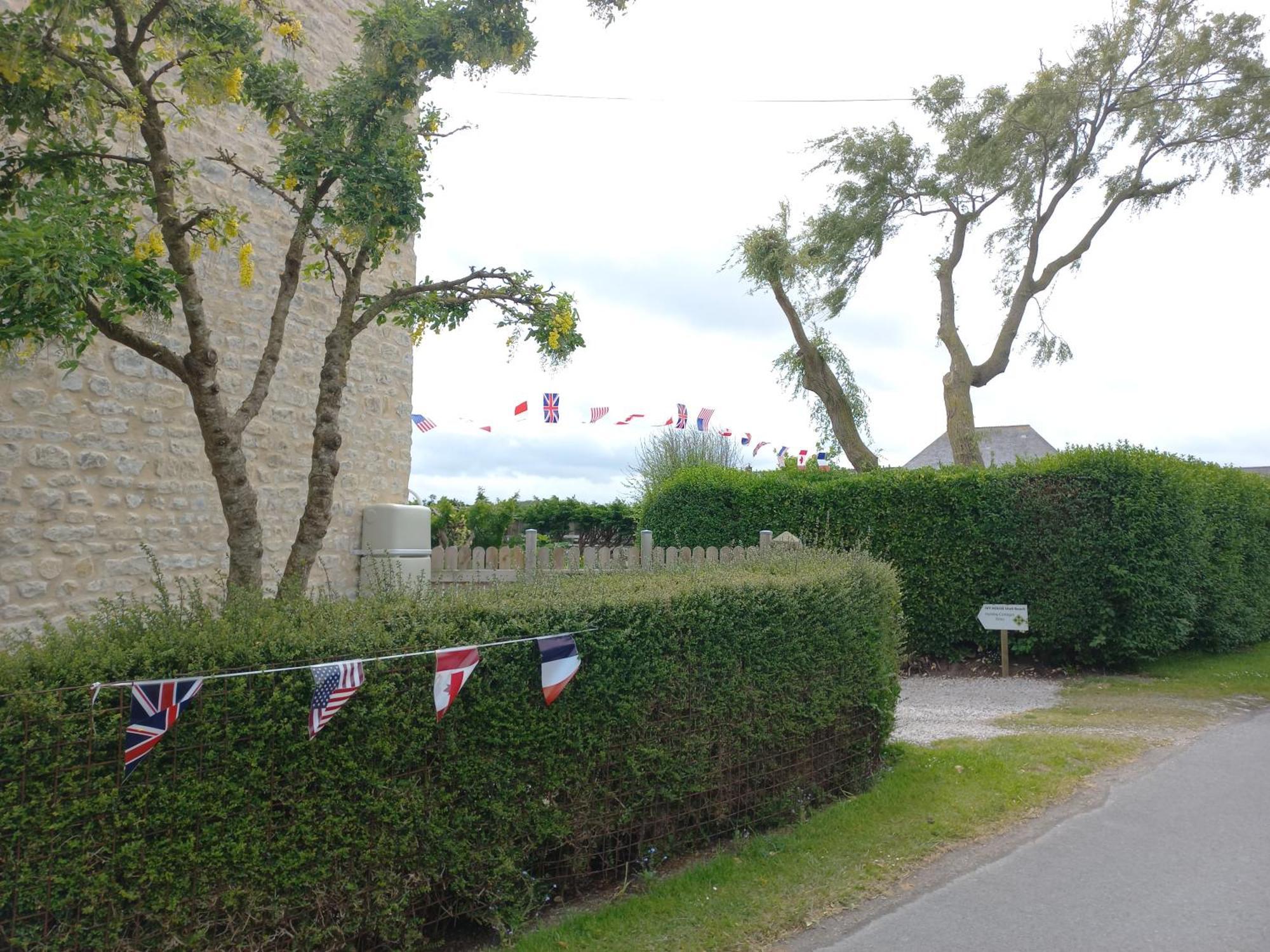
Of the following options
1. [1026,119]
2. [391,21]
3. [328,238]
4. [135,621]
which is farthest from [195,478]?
[1026,119]

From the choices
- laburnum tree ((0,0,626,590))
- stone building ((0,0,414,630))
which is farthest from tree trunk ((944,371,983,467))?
laburnum tree ((0,0,626,590))

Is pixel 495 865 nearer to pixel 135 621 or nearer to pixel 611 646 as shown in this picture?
pixel 611 646

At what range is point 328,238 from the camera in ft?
30.9

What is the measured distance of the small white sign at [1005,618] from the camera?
1274 centimetres

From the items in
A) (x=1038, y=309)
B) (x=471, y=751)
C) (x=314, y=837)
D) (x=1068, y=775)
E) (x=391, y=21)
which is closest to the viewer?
(x=314, y=837)

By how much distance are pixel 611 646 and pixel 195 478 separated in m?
5.26

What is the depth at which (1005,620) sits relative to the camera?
506 inches

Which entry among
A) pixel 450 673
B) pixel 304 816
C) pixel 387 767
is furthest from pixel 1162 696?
pixel 304 816

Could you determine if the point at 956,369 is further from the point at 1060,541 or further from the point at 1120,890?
the point at 1120,890

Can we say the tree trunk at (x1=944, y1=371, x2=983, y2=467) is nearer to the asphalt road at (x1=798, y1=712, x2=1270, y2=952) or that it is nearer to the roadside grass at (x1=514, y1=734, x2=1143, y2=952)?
the roadside grass at (x1=514, y1=734, x2=1143, y2=952)

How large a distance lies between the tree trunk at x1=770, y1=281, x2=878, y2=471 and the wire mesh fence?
1703cm

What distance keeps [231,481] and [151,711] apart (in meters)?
2.43

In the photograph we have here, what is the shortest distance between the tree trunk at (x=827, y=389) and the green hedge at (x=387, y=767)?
52.4 feet

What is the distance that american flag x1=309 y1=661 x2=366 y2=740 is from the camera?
380 cm
